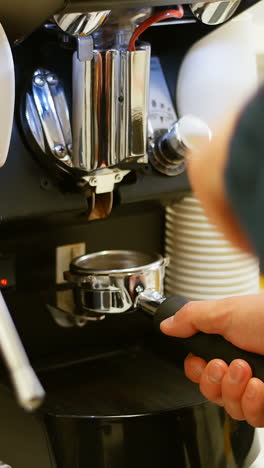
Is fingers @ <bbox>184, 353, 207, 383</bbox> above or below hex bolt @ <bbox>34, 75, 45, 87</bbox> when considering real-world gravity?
below

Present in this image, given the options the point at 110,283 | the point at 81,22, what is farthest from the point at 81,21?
the point at 110,283

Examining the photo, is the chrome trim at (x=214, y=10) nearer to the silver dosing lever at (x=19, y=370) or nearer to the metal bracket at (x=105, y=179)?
the metal bracket at (x=105, y=179)

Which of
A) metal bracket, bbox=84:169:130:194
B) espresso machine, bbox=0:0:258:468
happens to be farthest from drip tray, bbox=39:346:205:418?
metal bracket, bbox=84:169:130:194

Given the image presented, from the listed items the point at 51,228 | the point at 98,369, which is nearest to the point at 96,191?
the point at 51,228

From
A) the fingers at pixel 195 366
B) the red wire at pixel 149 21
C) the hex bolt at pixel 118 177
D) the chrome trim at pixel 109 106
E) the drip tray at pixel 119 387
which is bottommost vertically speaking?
the drip tray at pixel 119 387

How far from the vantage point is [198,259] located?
783mm

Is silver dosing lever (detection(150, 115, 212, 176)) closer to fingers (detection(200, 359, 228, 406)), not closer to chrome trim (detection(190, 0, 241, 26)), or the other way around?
chrome trim (detection(190, 0, 241, 26))

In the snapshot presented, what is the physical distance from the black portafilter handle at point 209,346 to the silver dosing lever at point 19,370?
0.18 m

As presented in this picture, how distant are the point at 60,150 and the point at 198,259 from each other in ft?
0.83

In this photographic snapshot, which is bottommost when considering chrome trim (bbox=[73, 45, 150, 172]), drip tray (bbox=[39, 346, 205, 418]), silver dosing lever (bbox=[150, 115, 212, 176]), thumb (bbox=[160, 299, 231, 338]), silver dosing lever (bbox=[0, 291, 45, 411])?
drip tray (bbox=[39, 346, 205, 418])

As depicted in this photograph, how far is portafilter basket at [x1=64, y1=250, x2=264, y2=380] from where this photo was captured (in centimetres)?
58

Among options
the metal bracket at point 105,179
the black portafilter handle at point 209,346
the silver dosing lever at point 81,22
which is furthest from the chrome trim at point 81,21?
the black portafilter handle at point 209,346

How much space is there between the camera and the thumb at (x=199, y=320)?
0.53 meters

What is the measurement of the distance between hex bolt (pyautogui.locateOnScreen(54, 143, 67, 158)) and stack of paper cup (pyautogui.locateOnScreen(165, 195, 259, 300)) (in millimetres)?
208
